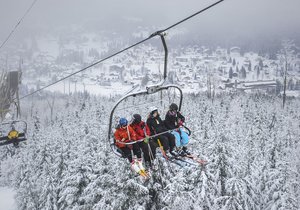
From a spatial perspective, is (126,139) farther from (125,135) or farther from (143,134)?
(143,134)

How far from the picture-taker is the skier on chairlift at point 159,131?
11969 millimetres

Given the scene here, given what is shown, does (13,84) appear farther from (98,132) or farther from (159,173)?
(159,173)

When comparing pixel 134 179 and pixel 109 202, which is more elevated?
pixel 134 179

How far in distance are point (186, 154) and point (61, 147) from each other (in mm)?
18984

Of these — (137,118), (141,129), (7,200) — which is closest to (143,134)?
(141,129)

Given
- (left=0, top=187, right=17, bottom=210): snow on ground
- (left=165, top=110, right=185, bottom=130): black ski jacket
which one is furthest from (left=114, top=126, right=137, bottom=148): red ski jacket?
(left=0, top=187, right=17, bottom=210): snow on ground

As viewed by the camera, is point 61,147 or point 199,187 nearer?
point 199,187

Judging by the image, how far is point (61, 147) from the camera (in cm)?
2931

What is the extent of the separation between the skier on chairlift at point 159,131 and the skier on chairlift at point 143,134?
11.3 inches

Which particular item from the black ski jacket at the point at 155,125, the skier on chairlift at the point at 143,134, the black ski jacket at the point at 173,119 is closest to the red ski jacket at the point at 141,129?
the skier on chairlift at the point at 143,134

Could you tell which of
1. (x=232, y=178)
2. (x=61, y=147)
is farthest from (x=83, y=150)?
(x=232, y=178)

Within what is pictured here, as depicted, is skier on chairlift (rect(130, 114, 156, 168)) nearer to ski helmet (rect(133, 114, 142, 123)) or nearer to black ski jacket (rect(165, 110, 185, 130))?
ski helmet (rect(133, 114, 142, 123))

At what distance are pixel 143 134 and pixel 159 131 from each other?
62cm

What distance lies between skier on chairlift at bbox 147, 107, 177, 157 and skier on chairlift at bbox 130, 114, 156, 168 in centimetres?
29
